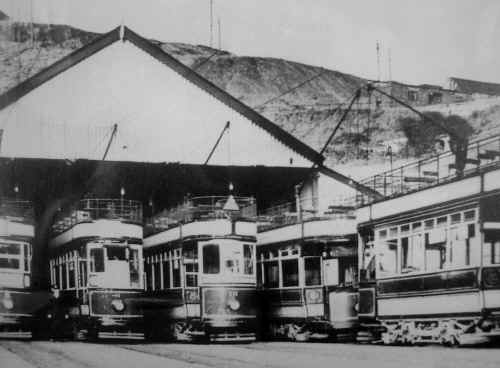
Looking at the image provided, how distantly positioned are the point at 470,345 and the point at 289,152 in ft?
17.4

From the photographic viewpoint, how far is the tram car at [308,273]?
477 inches

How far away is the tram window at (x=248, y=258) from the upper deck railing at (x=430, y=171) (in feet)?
5.83

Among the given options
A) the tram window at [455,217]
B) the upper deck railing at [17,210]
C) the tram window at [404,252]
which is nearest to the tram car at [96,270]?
the upper deck railing at [17,210]

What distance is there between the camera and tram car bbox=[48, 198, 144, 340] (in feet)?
35.6

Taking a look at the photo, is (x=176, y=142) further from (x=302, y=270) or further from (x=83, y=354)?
(x=83, y=354)

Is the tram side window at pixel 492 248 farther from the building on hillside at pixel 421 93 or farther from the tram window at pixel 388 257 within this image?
the building on hillside at pixel 421 93

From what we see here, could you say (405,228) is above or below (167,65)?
below

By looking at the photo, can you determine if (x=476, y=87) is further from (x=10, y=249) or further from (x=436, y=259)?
(x=10, y=249)

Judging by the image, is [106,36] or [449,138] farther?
[106,36]

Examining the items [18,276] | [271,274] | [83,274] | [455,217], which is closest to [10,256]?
[18,276]

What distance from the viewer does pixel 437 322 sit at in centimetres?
980

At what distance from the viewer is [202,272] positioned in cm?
1177

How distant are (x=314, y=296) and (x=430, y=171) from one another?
2947 mm

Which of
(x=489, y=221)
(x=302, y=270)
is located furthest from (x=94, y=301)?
(x=489, y=221)
